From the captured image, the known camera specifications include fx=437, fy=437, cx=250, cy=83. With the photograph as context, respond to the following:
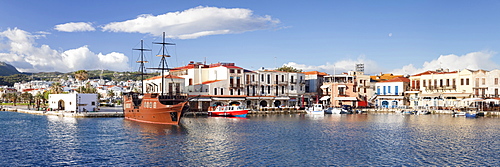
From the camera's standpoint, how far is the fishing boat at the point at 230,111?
73.5 metres

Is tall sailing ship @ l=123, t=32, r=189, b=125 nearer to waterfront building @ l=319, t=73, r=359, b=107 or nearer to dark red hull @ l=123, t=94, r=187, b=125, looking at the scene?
dark red hull @ l=123, t=94, r=187, b=125

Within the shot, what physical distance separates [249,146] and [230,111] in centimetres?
3712

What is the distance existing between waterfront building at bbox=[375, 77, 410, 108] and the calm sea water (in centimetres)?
4582

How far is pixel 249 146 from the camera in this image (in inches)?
1478

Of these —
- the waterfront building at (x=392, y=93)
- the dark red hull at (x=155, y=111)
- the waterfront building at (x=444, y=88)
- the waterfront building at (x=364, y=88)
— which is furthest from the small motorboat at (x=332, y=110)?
the dark red hull at (x=155, y=111)

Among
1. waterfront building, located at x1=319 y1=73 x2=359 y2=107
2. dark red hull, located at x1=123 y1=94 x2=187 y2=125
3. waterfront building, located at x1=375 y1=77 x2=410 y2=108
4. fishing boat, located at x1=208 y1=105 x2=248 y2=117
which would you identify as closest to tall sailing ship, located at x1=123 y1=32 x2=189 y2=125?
dark red hull, located at x1=123 y1=94 x2=187 y2=125

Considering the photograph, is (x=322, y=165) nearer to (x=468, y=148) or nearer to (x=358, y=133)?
(x=468, y=148)

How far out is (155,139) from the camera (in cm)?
4200

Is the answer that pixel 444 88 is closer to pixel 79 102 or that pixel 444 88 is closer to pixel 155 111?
pixel 155 111

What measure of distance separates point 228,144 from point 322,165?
444 inches

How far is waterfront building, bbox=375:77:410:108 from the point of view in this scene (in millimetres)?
97375

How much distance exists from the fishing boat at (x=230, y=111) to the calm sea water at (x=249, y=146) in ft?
67.8

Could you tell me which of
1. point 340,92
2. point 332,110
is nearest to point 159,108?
point 332,110

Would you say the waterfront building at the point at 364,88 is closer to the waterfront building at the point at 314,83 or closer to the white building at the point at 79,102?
the waterfront building at the point at 314,83
